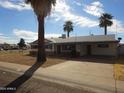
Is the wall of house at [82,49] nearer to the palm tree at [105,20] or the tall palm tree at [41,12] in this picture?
the tall palm tree at [41,12]

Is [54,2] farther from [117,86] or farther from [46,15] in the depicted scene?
[117,86]

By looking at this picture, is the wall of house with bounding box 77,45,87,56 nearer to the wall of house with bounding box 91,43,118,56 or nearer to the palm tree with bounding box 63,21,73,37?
the wall of house with bounding box 91,43,118,56

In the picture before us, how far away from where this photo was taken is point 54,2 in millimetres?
20422

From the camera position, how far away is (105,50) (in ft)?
88.4

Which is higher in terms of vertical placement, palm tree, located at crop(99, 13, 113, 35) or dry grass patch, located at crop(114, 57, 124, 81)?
palm tree, located at crop(99, 13, 113, 35)

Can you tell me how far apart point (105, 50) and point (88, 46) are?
389 cm

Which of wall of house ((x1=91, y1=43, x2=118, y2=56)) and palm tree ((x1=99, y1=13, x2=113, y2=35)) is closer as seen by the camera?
wall of house ((x1=91, y1=43, x2=118, y2=56))

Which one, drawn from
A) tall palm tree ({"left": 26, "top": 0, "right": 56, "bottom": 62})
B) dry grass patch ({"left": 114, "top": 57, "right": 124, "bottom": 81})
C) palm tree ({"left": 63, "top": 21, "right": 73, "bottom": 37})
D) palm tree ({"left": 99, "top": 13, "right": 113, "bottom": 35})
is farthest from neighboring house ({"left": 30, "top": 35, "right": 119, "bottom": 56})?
palm tree ({"left": 63, "top": 21, "right": 73, "bottom": 37})

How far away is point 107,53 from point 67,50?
8.27 m

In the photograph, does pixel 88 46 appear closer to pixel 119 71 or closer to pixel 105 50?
pixel 105 50

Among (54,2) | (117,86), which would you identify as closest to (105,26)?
(54,2)

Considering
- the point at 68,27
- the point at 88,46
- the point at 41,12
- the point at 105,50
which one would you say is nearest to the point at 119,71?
the point at 41,12

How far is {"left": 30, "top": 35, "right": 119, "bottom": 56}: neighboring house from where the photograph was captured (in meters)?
26.0

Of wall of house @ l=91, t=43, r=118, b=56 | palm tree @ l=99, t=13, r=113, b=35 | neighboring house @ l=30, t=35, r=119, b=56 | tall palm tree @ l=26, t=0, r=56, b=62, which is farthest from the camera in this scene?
palm tree @ l=99, t=13, r=113, b=35
